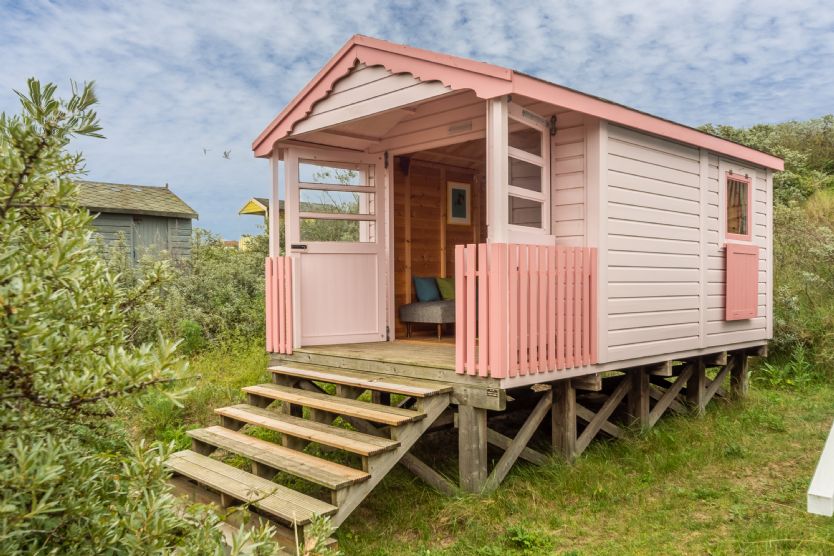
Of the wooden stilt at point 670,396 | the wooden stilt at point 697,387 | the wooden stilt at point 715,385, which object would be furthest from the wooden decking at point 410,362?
the wooden stilt at point 715,385

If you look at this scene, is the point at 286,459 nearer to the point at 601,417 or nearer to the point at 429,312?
the point at 429,312

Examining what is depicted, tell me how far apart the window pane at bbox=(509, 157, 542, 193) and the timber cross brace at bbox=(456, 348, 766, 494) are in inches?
62.3

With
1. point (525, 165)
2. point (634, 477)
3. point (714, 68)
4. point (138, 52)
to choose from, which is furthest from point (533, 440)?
point (714, 68)

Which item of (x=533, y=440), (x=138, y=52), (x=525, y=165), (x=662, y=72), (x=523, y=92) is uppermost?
(x=662, y=72)

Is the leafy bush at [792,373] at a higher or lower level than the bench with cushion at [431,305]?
lower

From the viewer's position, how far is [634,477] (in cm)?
493

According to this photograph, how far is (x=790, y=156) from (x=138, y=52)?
56.3 ft

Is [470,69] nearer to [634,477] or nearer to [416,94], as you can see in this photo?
[416,94]

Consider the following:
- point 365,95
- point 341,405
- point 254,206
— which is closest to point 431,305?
point 341,405

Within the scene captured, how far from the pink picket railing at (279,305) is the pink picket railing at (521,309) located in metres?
2.04

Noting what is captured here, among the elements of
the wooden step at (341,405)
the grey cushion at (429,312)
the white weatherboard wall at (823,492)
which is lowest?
the wooden step at (341,405)

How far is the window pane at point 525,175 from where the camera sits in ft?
16.5

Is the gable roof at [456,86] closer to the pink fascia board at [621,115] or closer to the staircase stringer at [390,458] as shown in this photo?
the pink fascia board at [621,115]

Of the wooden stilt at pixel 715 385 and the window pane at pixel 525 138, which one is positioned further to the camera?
the wooden stilt at pixel 715 385
